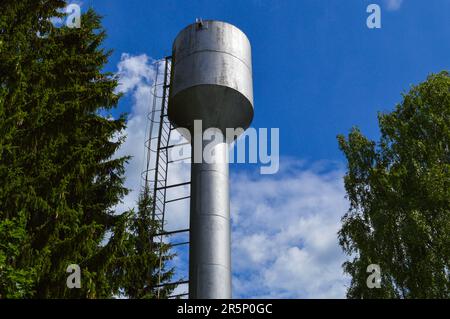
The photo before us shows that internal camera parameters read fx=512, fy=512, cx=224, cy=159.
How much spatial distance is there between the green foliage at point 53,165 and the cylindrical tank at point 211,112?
2.01m

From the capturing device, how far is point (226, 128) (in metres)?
15.2

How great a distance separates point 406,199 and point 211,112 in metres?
9.51

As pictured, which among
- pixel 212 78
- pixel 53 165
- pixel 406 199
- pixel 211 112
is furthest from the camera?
pixel 406 199

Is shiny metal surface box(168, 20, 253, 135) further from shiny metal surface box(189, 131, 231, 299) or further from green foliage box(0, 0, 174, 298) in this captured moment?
green foliage box(0, 0, 174, 298)

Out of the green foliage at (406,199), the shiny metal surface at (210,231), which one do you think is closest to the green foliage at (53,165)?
the shiny metal surface at (210,231)

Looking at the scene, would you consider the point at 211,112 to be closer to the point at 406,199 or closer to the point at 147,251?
the point at 147,251

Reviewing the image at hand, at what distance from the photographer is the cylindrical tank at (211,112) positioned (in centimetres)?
1289

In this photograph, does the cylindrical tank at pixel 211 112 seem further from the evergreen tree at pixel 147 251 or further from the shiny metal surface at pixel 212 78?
the evergreen tree at pixel 147 251

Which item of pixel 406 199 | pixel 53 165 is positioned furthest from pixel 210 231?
pixel 406 199

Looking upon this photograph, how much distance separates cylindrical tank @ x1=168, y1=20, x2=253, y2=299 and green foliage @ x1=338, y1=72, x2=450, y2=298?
800 cm

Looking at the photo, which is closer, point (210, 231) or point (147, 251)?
point (210, 231)

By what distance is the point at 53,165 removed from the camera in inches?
514
